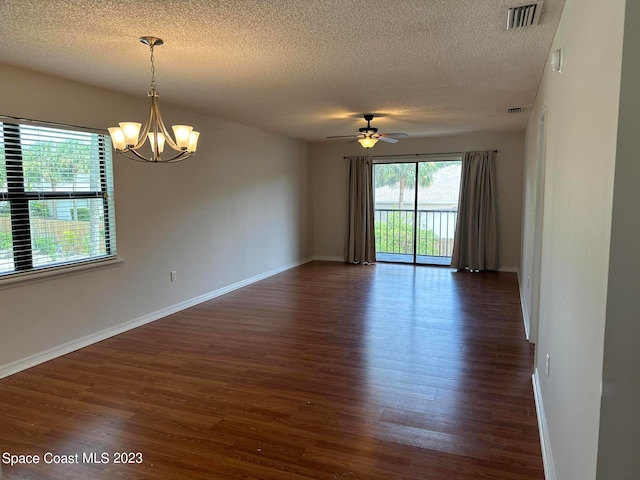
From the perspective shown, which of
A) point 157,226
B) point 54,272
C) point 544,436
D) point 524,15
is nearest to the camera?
point 544,436

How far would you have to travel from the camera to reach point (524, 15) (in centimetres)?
241

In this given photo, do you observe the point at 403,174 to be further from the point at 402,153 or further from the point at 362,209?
the point at 362,209

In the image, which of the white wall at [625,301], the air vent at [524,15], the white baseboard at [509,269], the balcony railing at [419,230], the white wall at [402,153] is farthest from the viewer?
the balcony railing at [419,230]

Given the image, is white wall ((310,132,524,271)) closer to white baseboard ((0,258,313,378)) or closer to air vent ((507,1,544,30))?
white baseboard ((0,258,313,378))

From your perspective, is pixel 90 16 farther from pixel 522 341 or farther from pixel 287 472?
pixel 522 341

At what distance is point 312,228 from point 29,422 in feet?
21.5

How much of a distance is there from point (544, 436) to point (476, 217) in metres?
5.53

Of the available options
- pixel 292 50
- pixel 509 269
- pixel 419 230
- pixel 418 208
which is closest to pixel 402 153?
pixel 418 208

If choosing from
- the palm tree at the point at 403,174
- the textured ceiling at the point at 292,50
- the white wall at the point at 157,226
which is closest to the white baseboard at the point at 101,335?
the white wall at the point at 157,226

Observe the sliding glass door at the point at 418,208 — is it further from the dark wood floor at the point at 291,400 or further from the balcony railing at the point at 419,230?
the dark wood floor at the point at 291,400

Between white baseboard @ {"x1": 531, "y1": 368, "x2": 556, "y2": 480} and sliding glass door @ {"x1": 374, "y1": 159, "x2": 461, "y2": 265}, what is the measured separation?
5191 millimetres

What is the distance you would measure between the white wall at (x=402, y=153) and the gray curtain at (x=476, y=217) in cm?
15

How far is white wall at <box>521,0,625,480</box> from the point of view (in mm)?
1151

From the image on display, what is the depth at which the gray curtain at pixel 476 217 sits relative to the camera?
24.0 ft
